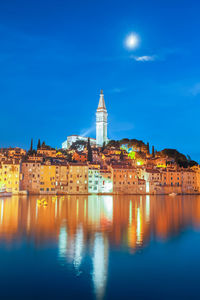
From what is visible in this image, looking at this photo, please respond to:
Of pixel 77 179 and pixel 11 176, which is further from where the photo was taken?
pixel 77 179

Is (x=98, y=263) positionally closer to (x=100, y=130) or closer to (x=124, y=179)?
(x=124, y=179)

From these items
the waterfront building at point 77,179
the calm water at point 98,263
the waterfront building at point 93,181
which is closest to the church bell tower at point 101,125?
the waterfront building at point 93,181

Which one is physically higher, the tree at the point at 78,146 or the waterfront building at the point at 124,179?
the tree at the point at 78,146

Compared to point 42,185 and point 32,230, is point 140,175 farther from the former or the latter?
point 32,230

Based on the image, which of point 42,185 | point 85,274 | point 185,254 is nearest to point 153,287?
point 85,274

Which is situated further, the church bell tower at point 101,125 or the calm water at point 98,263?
the church bell tower at point 101,125

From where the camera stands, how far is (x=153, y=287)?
984 cm

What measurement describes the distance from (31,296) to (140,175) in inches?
3211

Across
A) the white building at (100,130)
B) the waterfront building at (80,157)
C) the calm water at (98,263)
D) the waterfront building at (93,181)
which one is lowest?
the calm water at (98,263)

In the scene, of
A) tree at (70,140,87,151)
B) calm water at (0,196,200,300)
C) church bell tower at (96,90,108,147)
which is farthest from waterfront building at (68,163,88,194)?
church bell tower at (96,90,108,147)

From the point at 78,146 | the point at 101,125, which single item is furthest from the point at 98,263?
the point at 101,125

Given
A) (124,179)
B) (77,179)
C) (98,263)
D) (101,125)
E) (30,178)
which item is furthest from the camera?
(101,125)

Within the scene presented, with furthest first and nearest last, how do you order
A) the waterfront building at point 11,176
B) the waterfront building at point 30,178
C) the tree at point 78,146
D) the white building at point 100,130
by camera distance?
the white building at point 100,130
the tree at point 78,146
the waterfront building at point 30,178
the waterfront building at point 11,176

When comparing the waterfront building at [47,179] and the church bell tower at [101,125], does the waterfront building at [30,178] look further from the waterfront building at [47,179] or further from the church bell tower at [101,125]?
the church bell tower at [101,125]
